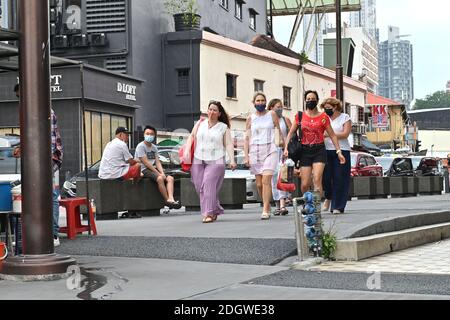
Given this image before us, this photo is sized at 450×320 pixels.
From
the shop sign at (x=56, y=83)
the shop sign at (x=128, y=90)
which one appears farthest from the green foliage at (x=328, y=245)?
the shop sign at (x=128, y=90)

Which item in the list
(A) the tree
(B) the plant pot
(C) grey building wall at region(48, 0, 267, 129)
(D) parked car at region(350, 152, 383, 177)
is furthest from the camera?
(A) the tree

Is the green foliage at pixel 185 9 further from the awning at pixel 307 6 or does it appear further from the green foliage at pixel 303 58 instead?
the awning at pixel 307 6

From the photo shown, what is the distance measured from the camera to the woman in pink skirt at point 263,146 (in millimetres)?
11359

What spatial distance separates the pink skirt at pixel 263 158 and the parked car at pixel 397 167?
Result: 18.3 m

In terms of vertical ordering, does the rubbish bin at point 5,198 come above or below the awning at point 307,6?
below

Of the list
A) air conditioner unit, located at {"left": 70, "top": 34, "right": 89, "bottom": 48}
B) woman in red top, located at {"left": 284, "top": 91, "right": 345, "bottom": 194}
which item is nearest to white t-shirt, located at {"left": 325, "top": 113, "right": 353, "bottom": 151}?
woman in red top, located at {"left": 284, "top": 91, "right": 345, "bottom": 194}

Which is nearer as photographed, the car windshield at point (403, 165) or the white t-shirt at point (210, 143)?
the white t-shirt at point (210, 143)

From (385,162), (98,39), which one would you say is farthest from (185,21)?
(385,162)

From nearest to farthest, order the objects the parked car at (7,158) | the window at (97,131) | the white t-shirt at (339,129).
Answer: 1. the white t-shirt at (339,129)
2. the parked car at (7,158)
3. the window at (97,131)

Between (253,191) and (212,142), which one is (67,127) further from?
(212,142)

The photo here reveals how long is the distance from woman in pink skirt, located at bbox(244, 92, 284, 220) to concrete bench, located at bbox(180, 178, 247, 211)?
389 cm

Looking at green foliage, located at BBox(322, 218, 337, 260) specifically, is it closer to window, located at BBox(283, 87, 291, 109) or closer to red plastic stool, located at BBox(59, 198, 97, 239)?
red plastic stool, located at BBox(59, 198, 97, 239)

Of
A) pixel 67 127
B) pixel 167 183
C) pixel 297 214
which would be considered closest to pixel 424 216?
pixel 297 214

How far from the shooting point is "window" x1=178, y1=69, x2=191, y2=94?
33972mm
